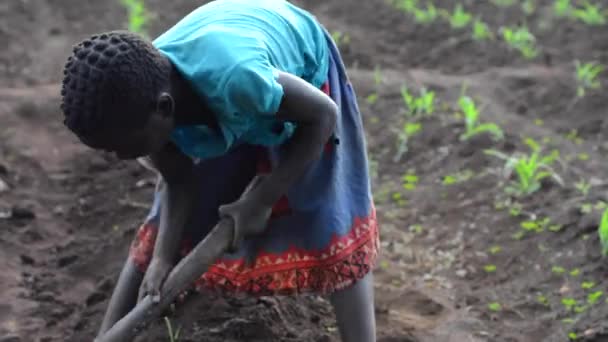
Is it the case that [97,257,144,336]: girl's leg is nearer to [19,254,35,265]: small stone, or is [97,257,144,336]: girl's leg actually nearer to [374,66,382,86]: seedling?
[19,254,35,265]: small stone

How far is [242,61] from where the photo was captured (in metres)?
2.04

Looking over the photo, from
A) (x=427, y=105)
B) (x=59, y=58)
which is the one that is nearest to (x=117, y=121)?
(x=427, y=105)

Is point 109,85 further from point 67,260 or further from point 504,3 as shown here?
point 504,3

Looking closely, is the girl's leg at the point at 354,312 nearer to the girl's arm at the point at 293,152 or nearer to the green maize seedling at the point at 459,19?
the girl's arm at the point at 293,152

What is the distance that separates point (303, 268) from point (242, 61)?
2.39 feet

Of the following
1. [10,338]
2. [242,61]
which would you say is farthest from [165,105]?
[10,338]

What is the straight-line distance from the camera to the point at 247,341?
290cm

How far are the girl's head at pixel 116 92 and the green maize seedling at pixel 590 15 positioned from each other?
18.0 ft

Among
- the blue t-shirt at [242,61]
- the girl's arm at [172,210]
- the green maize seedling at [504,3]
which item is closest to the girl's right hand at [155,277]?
the girl's arm at [172,210]

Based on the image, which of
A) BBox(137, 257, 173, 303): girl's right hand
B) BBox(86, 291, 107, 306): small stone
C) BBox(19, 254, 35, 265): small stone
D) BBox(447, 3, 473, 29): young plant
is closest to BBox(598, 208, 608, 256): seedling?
BBox(137, 257, 173, 303): girl's right hand

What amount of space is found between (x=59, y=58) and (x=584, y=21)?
12.8 ft

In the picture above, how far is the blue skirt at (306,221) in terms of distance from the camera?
2.47 metres

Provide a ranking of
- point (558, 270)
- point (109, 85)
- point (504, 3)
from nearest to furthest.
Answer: point (109, 85) → point (558, 270) → point (504, 3)

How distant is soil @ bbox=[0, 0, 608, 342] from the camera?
124 inches
